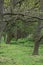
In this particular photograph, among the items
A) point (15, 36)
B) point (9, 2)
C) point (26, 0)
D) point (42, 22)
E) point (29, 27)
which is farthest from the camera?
point (15, 36)

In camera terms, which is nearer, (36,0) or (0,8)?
(0,8)

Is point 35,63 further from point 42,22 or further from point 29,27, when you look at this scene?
point 29,27

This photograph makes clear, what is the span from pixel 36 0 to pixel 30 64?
440cm

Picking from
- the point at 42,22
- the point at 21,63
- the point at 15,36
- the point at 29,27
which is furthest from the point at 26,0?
the point at 15,36

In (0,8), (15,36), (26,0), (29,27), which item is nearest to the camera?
(0,8)

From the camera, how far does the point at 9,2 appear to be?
19.1m

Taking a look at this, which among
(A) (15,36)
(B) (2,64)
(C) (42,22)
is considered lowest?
(A) (15,36)

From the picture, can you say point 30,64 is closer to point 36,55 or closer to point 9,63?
point 9,63

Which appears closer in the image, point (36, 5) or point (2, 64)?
point (2, 64)

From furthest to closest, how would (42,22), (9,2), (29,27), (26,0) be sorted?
(29,27)
(42,22)
(26,0)
(9,2)

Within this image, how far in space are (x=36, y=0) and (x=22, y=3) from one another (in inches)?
40.5

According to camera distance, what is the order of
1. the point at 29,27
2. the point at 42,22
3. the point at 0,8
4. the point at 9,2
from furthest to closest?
the point at 29,27 < the point at 42,22 < the point at 9,2 < the point at 0,8

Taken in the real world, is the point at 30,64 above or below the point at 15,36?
above

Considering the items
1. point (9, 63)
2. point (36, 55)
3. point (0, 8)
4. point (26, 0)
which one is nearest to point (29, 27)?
point (36, 55)
